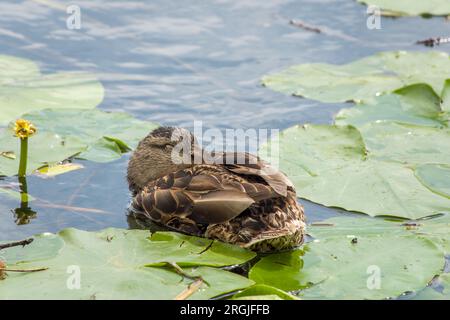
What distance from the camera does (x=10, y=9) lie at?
11.7 meters

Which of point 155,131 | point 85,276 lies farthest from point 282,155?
point 85,276

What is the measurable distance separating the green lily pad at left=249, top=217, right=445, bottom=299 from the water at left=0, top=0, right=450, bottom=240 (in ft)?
6.60

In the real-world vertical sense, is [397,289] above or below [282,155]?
below

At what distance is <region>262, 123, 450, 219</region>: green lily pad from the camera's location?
7.28 meters

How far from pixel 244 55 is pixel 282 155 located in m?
3.12

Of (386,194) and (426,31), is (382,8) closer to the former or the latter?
(426,31)

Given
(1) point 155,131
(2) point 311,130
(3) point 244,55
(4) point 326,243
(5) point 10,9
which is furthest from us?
(5) point 10,9

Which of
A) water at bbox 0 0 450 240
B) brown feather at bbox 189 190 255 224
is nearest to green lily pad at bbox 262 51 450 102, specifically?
water at bbox 0 0 450 240

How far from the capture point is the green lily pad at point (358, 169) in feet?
23.9

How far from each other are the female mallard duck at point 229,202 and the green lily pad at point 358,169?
0.60 metres

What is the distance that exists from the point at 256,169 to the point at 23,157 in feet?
6.38

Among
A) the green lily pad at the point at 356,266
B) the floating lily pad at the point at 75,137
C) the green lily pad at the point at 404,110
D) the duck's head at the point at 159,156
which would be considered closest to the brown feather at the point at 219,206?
the green lily pad at the point at 356,266

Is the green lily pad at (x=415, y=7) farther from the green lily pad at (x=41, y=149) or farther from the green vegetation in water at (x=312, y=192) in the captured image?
the green lily pad at (x=41, y=149)

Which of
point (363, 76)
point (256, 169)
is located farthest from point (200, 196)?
point (363, 76)
